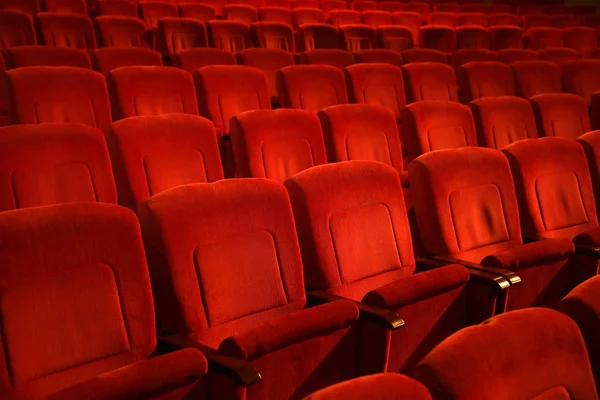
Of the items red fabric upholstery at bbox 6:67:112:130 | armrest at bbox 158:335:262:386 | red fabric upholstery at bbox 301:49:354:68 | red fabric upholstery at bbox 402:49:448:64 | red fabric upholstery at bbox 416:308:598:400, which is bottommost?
armrest at bbox 158:335:262:386

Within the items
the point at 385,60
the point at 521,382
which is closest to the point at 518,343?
the point at 521,382

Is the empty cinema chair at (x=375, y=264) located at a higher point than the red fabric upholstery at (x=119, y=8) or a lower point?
lower

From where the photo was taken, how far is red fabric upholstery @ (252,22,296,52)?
937mm

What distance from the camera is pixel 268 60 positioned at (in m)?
0.77

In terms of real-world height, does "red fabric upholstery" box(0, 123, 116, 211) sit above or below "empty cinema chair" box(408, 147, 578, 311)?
above

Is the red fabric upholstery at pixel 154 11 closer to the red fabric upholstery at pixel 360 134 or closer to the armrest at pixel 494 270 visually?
A: the red fabric upholstery at pixel 360 134

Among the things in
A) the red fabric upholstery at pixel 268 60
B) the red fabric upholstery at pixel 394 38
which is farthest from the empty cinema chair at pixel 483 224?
the red fabric upholstery at pixel 394 38

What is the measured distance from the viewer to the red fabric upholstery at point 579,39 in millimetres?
1167

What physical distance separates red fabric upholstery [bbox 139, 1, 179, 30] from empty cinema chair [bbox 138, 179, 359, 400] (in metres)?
0.67

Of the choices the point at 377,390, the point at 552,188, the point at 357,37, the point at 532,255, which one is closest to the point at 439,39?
the point at 357,37

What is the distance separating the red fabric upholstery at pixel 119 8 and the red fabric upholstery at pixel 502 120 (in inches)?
20.2

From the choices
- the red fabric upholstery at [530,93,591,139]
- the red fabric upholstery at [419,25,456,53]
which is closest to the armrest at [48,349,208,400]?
the red fabric upholstery at [530,93,591,139]

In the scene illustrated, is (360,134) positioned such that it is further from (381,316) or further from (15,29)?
(15,29)

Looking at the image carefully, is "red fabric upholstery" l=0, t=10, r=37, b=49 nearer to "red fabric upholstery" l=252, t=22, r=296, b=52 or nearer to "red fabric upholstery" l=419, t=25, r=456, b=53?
"red fabric upholstery" l=252, t=22, r=296, b=52
